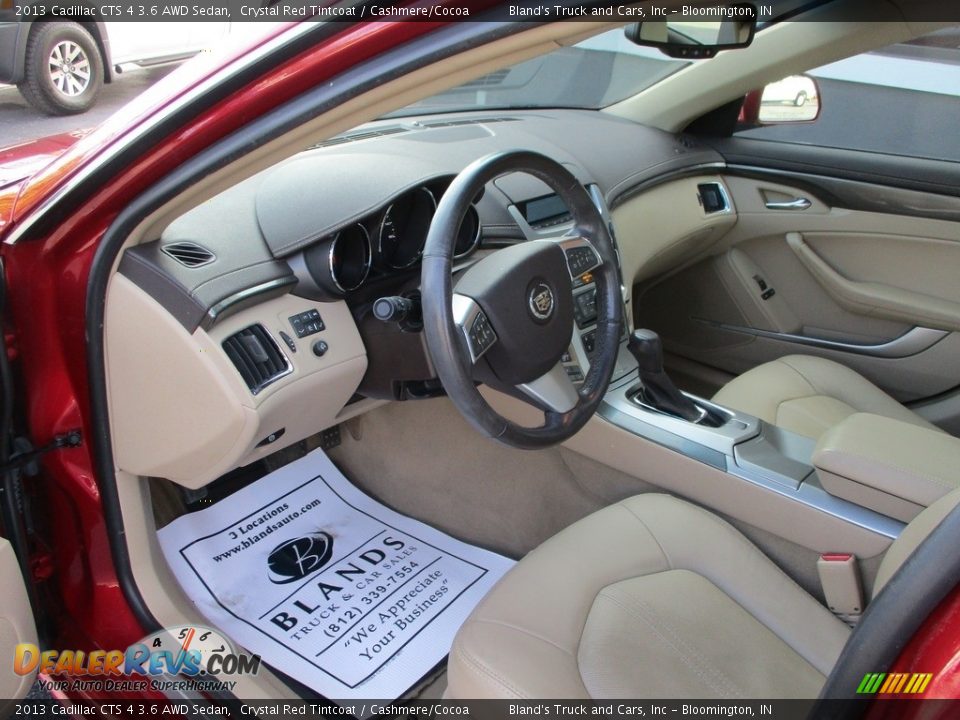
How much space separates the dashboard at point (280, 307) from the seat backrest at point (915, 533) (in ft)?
2.33

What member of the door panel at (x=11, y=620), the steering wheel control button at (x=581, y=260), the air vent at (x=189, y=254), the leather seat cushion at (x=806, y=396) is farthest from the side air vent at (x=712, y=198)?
the door panel at (x=11, y=620)

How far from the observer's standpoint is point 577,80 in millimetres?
2779

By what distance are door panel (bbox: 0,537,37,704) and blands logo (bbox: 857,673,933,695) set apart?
1277 mm

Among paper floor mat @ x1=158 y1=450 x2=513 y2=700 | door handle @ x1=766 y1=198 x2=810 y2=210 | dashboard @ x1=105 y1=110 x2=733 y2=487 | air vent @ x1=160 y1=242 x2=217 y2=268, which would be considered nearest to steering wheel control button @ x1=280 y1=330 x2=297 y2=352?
dashboard @ x1=105 y1=110 x2=733 y2=487

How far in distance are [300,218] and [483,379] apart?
1.50 feet

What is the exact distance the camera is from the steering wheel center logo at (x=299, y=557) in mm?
1956

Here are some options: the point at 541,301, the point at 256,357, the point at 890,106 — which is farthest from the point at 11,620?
the point at 890,106

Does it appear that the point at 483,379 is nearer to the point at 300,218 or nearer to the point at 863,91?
the point at 300,218

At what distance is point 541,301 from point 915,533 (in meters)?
0.66

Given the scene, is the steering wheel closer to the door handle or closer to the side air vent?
the side air vent

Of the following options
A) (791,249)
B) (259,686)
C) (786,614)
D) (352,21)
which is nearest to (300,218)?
(352,21)

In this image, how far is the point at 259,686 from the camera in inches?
62.0

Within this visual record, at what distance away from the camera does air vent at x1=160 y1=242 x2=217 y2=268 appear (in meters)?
1.39

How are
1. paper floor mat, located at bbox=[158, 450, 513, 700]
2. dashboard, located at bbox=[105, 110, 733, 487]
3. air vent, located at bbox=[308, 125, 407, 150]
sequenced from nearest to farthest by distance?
dashboard, located at bbox=[105, 110, 733, 487]
paper floor mat, located at bbox=[158, 450, 513, 700]
air vent, located at bbox=[308, 125, 407, 150]
